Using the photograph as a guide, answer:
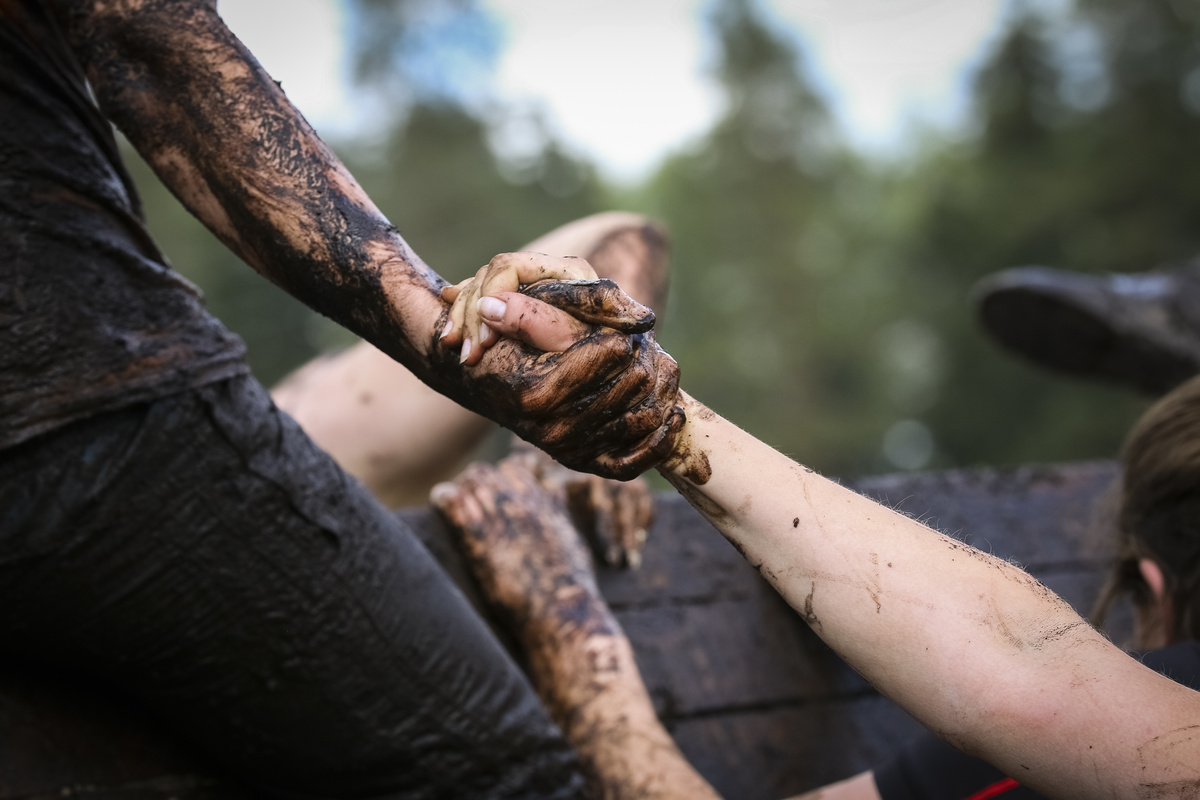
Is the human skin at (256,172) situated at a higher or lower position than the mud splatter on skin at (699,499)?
higher

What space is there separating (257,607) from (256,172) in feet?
1.93

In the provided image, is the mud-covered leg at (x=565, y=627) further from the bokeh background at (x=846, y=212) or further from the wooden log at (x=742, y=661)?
the bokeh background at (x=846, y=212)

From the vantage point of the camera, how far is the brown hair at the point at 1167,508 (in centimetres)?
153

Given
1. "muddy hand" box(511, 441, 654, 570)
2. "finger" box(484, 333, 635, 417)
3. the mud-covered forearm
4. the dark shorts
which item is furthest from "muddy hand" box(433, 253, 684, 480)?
"muddy hand" box(511, 441, 654, 570)

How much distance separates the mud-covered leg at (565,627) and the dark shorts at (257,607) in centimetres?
14

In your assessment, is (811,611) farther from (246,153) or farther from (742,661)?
(742,661)

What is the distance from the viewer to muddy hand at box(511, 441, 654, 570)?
200 centimetres

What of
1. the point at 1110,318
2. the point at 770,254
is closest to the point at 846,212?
the point at 770,254

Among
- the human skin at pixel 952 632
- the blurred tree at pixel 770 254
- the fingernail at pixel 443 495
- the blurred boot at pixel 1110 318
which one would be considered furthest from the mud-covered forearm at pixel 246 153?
the blurred tree at pixel 770 254

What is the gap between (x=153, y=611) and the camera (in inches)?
48.3

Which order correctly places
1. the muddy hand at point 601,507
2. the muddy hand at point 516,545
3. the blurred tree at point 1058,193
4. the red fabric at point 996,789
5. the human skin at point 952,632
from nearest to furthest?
the human skin at point 952,632 → the red fabric at point 996,789 → the muddy hand at point 516,545 → the muddy hand at point 601,507 → the blurred tree at point 1058,193

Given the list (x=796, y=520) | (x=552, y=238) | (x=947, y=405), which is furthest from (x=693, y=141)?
(x=796, y=520)

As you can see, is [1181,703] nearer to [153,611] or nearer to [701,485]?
[701,485]

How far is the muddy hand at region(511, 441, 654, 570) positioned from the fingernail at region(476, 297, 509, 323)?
1.05 meters
